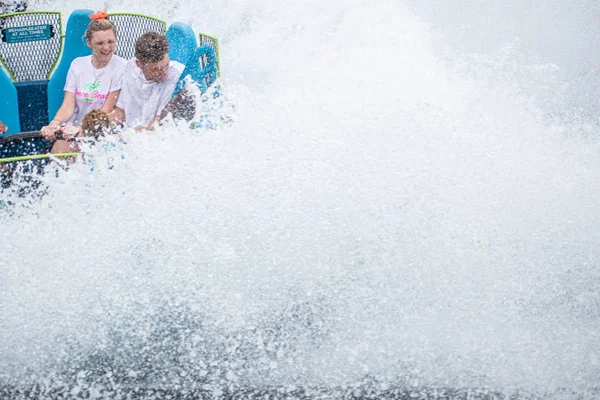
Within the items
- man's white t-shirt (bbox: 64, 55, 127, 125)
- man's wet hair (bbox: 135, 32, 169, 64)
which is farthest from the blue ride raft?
man's wet hair (bbox: 135, 32, 169, 64)

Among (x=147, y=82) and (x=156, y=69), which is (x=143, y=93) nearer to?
(x=147, y=82)

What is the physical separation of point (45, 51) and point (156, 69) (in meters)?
1.14

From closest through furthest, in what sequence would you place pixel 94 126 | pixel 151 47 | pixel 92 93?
1. pixel 94 126
2. pixel 151 47
3. pixel 92 93

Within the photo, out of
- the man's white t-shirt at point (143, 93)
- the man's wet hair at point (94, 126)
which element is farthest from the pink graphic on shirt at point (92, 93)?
the man's wet hair at point (94, 126)

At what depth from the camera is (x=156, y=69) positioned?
325 centimetres

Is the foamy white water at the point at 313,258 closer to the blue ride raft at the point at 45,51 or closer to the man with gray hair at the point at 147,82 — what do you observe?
the man with gray hair at the point at 147,82

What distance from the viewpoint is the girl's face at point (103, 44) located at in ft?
11.3

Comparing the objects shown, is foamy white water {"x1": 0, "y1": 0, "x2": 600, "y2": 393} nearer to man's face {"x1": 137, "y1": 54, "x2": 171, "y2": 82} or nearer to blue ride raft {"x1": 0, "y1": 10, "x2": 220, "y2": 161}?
man's face {"x1": 137, "y1": 54, "x2": 171, "y2": 82}

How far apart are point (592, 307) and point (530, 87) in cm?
246

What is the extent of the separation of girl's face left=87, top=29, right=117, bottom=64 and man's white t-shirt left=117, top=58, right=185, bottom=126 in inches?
5.0

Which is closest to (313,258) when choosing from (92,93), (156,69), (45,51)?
(156,69)

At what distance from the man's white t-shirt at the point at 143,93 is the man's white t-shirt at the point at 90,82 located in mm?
75

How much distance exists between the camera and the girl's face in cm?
344

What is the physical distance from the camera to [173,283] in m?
2.48
